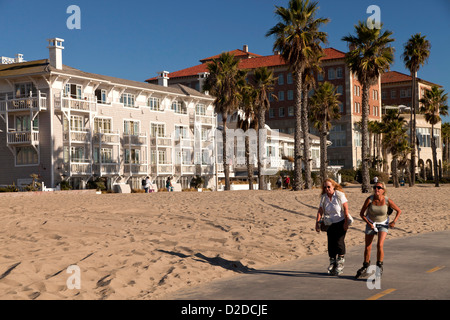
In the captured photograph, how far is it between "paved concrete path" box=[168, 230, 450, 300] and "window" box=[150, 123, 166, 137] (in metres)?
46.3

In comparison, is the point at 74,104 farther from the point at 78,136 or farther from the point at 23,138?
the point at 23,138

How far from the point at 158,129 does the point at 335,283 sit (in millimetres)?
50415

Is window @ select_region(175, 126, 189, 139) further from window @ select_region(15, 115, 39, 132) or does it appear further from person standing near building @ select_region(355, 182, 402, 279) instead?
person standing near building @ select_region(355, 182, 402, 279)

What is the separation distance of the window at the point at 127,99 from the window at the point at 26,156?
10.3m

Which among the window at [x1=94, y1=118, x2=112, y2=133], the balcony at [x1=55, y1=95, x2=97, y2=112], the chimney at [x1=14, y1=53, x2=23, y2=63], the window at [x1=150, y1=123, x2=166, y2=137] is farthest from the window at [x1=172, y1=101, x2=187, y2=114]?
the chimney at [x1=14, y1=53, x2=23, y2=63]

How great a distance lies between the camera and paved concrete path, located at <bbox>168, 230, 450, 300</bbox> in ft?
29.0

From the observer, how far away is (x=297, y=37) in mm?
43469

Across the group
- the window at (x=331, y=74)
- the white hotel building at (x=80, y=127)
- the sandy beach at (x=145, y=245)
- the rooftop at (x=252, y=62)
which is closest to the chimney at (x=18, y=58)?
the white hotel building at (x=80, y=127)

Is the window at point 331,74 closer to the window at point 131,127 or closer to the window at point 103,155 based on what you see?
the window at point 131,127

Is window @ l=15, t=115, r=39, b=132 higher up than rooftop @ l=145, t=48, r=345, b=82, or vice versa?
rooftop @ l=145, t=48, r=345, b=82

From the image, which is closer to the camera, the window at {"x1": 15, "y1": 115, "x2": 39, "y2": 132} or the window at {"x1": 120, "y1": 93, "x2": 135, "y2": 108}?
the window at {"x1": 15, "y1": 115, "x2": 39, "y2": 132}

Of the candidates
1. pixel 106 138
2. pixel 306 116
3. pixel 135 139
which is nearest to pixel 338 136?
pixel 135 139

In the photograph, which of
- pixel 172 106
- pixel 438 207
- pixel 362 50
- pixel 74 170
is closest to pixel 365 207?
pixel 438 207
